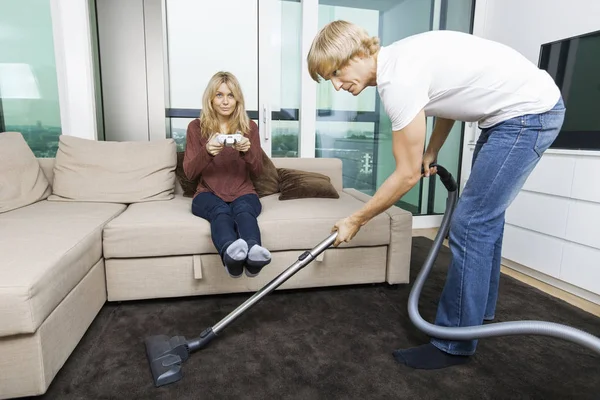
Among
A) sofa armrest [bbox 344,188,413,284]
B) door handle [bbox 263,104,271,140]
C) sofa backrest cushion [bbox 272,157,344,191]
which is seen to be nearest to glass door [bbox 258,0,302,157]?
door handle [bbox 263,104,271,140]

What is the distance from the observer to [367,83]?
1.22m

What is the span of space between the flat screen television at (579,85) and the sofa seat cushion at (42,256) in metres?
2.56

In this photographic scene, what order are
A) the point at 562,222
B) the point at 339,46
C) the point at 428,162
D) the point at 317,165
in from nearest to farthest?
the point at 339,46 → the point at 428,162 → the point at 562,222 → the point at 317,165

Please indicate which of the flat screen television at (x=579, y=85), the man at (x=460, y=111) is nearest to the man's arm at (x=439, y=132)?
the man at (x=460, y=111)

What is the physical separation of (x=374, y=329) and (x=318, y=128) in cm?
191

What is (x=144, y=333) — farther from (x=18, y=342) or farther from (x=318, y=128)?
(x=318, y=128)

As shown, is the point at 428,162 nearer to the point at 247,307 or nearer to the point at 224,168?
the point at 247,307

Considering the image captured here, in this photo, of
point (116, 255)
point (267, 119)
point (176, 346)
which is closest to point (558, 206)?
point (267, 119)

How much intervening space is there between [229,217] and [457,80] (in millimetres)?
1084

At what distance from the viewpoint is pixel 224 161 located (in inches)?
82.7

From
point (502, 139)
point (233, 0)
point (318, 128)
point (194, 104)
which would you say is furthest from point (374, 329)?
point (233, 0)

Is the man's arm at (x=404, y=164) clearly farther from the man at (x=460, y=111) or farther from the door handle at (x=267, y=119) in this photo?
the door handle at (x=267, y=119)

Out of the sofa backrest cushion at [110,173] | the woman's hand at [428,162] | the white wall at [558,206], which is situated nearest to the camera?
the woman's hand at [428,162]

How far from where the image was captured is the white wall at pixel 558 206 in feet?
6.79
